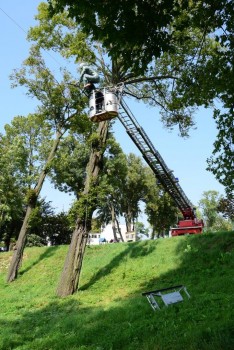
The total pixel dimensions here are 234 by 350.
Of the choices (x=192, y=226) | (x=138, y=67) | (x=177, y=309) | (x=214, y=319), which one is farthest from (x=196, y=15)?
(x=192, y=226)

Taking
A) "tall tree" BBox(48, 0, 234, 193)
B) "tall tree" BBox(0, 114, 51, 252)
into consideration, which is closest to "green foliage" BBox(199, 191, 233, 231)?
"tall tree" BBox(0, 114, 51, 252)

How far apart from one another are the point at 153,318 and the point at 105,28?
6.74 m

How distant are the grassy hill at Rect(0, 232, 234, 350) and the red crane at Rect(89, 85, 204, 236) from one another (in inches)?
185

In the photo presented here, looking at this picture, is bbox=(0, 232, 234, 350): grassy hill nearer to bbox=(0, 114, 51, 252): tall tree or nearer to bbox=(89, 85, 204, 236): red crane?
bbox=(89, 85, 204, 236): red crane

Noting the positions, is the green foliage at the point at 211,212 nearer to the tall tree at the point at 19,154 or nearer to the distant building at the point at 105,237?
the distant building at the point at 105,237

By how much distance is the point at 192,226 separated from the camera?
77.1 feet

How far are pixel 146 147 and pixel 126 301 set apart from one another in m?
9.83

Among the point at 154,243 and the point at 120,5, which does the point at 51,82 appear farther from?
the point at 120,5

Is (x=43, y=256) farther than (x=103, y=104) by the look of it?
Yes

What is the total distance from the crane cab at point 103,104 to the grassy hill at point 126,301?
6.12 meters

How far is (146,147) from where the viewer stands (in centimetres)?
2022

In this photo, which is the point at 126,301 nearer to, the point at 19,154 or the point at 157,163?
the point at 157,163

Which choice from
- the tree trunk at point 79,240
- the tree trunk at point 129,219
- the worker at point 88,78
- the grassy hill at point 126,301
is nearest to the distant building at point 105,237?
the tree trunk at point 129,219

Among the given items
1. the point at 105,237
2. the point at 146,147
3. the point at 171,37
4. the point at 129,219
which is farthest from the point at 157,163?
the point at 105,237
